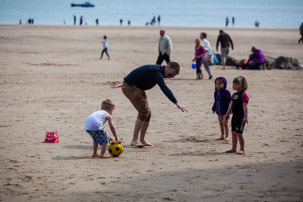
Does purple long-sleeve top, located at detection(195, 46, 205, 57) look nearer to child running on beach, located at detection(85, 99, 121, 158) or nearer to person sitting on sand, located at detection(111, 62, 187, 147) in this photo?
person sitting on sand, located at detection(111, 62, 187, 147)

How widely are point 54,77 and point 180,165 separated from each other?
11.1 m

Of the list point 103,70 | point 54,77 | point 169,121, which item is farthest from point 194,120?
point 103,70

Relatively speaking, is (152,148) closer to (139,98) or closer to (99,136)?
(139,98)

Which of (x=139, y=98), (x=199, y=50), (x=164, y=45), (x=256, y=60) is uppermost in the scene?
(x=164, y=45)

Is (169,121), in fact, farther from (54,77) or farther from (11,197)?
(54,77)

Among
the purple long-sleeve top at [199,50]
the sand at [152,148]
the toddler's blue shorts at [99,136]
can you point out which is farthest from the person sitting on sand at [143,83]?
the purple long-sleeve top at [199,50]

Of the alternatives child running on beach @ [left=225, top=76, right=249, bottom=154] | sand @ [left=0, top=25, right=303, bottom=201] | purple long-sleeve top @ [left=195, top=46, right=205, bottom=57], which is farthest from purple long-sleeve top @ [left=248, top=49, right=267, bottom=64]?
child running on beach @ [left=225, top=76, right=249, bottom=154]

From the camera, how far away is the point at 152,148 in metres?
8.91

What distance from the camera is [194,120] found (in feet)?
37.4

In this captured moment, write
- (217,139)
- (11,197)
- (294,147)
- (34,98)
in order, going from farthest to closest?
(34,98) → (217,139) → (294,147) → (11,197)

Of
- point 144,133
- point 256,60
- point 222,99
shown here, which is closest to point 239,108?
point 222,99

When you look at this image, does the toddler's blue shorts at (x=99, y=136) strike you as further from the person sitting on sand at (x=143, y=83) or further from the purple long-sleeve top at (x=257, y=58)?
the purple long-sleeve top at (x=257, y=58)

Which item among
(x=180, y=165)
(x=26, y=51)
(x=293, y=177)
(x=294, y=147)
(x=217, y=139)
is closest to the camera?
(x=293, y=177)

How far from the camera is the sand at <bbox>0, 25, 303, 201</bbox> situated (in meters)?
6.37
